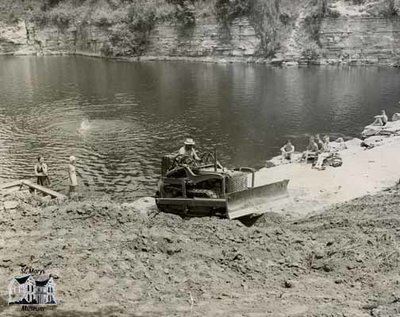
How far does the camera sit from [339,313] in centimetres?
1030

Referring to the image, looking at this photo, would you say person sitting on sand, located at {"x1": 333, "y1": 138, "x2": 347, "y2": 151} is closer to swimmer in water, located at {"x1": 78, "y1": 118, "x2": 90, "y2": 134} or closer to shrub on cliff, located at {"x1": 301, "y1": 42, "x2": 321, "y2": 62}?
swimmer in water, located at {"x1": 78, "y1": 118, "x2": 90, "y2": 134}

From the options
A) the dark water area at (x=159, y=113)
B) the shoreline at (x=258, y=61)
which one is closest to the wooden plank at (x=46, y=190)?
the dark water area at (x=159, y=113)

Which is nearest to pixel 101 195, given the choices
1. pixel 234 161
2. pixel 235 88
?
pixel 234 161

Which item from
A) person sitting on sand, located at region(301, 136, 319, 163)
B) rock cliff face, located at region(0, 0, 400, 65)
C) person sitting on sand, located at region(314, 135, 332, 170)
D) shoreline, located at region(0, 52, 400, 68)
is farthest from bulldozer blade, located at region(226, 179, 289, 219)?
rock cliff face, located at region(0, 0, 400, 65)

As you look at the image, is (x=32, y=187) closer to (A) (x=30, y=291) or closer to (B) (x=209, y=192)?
(B) (x=209, y=192)

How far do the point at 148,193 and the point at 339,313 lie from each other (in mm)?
14348

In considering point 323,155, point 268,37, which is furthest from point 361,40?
point 323,155

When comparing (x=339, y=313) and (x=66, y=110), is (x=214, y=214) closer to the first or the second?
(x=339, y=313)

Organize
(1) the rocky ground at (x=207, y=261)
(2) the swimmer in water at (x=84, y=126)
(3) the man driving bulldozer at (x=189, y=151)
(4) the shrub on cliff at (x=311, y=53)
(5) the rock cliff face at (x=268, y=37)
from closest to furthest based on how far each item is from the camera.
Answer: (1) the rocky ground at (x=207, y=261), (3) the man driving bulldozer at (x=189, y=151), (2) the swimmer in water at (x=84, y=126), (5) the rock cliff face at (x=268, y=37), (4) the shrub on cliff at (x=311, y=53)

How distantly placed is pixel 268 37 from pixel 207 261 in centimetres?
5963

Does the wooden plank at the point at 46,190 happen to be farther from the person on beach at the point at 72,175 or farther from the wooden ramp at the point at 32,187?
the person on beach at the point at 72,175

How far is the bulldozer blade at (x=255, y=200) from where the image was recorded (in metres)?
17.0

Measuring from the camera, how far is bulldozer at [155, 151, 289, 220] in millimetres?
17109

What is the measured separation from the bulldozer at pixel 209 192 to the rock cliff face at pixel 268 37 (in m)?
50.7
